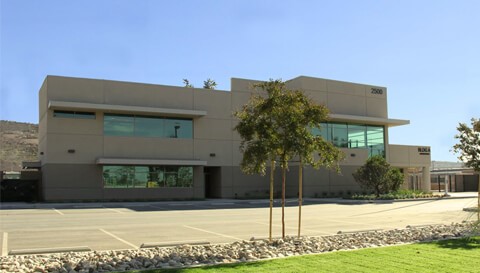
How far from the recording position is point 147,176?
35031 millimetres

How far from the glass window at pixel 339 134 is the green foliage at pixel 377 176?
455 centimetres

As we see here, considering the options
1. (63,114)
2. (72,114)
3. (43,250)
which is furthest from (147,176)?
(43,250)

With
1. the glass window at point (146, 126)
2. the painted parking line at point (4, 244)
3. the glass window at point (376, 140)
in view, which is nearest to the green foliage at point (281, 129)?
the painted parking line at point (4, 244)

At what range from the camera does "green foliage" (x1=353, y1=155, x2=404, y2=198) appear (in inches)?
1439

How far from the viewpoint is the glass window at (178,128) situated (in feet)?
118

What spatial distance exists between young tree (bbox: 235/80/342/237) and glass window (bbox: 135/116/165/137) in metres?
24.3

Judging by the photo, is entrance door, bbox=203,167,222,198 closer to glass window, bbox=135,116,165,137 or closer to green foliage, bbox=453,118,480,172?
glass window, bbox=135,116,165,137

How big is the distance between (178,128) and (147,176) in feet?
14.2

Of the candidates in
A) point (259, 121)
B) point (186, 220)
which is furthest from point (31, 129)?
point (259, 121)

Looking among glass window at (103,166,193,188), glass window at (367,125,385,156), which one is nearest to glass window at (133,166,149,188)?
glass window at (103,166,193,188)

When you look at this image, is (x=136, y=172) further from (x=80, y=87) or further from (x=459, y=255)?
(x=459, y=255)

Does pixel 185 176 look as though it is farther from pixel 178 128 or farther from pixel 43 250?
pixel 43 250

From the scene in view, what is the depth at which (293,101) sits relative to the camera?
37.7 feet

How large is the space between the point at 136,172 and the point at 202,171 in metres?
5.22
